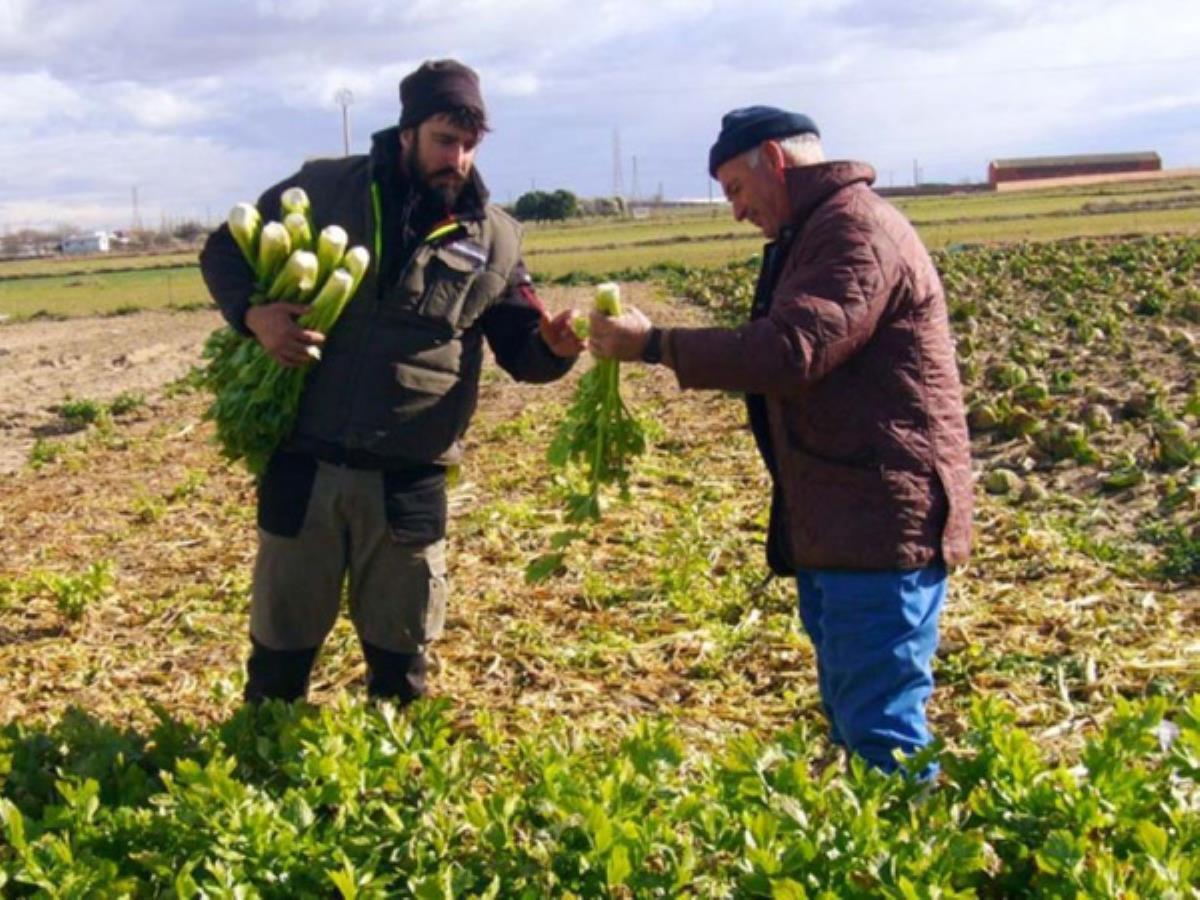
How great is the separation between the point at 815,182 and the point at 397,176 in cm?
146

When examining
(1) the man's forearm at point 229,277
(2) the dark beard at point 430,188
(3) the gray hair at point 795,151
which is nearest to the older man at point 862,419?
(3) the gray hair at point 795,151

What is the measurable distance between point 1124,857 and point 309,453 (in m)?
2.63

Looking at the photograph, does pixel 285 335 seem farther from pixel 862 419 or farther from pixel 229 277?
pixel 862 419

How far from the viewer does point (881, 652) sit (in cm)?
369

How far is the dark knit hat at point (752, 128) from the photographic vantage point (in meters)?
3.68

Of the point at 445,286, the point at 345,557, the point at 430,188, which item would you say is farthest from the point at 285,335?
the point at 345,557

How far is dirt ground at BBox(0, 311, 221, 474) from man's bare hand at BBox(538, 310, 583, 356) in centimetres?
878

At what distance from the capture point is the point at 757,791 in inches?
126

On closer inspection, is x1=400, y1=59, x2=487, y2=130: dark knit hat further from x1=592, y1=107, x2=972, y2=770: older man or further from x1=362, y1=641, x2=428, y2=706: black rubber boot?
x1=362, y1=641, x2=428, y2=706: black rubber boot

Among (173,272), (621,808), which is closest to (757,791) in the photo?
(621,808)

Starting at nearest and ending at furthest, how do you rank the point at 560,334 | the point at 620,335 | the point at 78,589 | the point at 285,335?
the point at 620,335 → the point at 285,335 → the point at 560,334 → the point at 78,589

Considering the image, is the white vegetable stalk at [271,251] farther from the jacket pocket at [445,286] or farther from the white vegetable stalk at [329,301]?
the jacket pocket at [445,286]

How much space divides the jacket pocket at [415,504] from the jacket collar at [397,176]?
33.5 inches

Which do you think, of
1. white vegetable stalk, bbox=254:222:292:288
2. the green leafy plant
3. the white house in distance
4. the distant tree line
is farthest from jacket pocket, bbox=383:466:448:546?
the white house in distance
